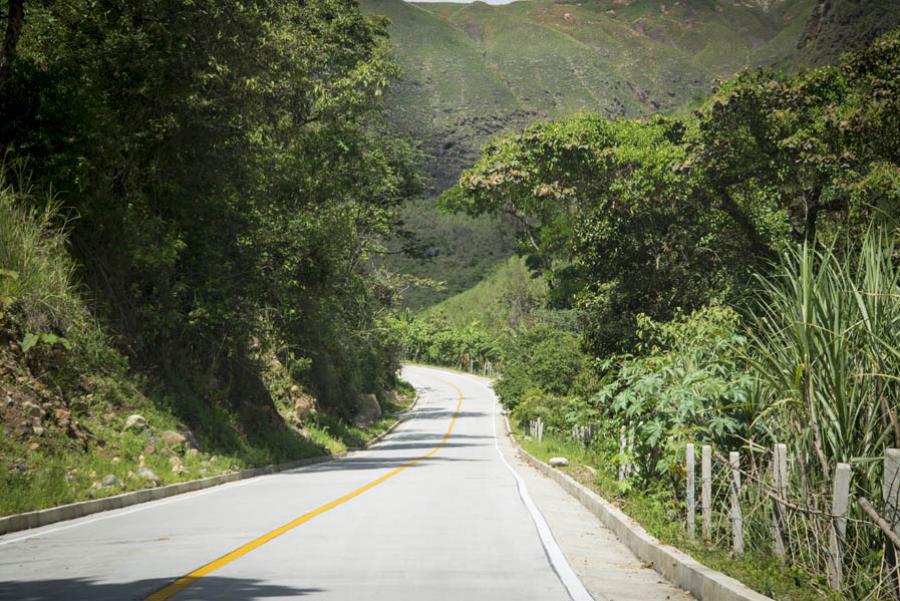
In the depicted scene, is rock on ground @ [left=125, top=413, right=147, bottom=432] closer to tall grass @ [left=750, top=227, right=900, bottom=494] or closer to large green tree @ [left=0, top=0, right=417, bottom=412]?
large green tree @ [left=0, top=0, right=417, bottom=412]

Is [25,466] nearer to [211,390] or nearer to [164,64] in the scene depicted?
[164,64]

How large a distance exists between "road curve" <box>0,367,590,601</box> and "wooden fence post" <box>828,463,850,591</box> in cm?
195

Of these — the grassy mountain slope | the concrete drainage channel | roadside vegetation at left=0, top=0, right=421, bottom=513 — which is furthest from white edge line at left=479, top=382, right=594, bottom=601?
the grassy mountain slope

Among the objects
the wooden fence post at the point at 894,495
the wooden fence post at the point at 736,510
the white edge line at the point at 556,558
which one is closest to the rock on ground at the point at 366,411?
the white edge line at the point at 556,558

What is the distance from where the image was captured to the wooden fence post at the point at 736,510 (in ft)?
30.4

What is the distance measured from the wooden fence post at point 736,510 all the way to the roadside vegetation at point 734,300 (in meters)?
0.12

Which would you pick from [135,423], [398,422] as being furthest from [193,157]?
[398,422]

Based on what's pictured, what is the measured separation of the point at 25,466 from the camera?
1559cm

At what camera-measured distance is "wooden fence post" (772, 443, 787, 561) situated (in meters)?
8.51

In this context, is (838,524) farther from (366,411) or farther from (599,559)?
(366,411)

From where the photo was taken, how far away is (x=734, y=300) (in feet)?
76.0

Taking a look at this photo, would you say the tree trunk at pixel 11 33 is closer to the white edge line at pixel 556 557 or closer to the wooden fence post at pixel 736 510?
the white edge line at pixel 556 557

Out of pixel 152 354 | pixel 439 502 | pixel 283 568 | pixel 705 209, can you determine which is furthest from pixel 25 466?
pixel 705 209

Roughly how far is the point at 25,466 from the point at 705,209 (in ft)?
63.5
